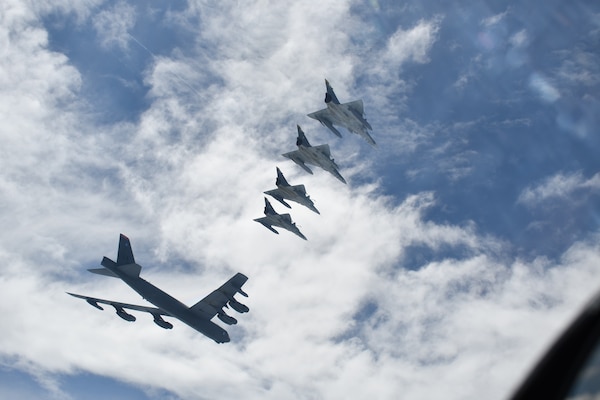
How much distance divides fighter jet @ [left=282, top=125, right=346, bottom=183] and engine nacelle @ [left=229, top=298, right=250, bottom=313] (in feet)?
75.5

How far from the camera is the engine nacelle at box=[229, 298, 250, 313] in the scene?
73750 mm

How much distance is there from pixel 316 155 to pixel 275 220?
11401 mm

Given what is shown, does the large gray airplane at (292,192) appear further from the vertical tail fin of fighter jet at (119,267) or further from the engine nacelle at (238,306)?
the vertical tail fin of fighter jet at (119,267)

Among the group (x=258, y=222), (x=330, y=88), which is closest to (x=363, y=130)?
(x=330, y=88)

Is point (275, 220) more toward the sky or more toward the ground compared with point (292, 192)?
more toward the ground

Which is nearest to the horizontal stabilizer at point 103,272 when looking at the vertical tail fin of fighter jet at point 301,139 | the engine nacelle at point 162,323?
the engine nacelle at point 162,323

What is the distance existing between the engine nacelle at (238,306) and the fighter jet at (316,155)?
23.0 meters

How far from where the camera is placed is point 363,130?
72.8 m

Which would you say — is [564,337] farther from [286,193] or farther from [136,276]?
[136,276]

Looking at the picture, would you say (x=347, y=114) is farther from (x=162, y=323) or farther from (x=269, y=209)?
(x=162, y=323)

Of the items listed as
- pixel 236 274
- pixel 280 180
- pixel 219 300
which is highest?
pixel 280 180

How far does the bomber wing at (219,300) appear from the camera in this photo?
75.4m

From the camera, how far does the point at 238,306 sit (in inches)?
2928

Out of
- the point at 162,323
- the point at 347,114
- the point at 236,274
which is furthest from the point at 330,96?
the point at 162,323
